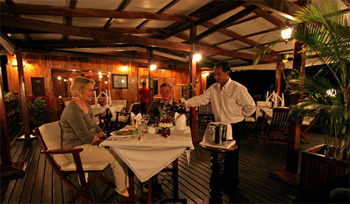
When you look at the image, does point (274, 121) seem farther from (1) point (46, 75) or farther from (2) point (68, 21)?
(1) point (46, 75)

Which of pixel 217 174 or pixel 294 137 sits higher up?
pixel 294 137

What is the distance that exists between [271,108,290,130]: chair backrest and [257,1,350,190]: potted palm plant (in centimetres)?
195

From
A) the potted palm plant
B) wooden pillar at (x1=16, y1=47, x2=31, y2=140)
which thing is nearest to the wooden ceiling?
wooden pillar at (x1=16, y1=47, x2=31, y2=140)

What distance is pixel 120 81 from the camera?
852cm

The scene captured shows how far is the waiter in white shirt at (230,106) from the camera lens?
6.92 feet

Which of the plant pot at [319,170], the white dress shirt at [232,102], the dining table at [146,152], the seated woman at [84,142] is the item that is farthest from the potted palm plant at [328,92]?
the seated woman at [84,142]

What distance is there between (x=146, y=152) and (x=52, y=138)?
120 centimetres

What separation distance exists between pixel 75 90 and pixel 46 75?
613cm

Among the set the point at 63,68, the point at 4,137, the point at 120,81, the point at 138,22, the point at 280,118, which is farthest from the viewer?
the point at 120,81

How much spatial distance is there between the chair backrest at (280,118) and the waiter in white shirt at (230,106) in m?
2.48

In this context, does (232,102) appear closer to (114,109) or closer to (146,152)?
(146,152)

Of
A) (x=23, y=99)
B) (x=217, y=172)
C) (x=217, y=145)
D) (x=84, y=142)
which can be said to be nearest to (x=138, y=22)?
(x=23, y=99)

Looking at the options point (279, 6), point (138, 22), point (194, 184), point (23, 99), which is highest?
point (138, 22)

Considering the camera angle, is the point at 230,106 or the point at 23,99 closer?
the point at 230,106
